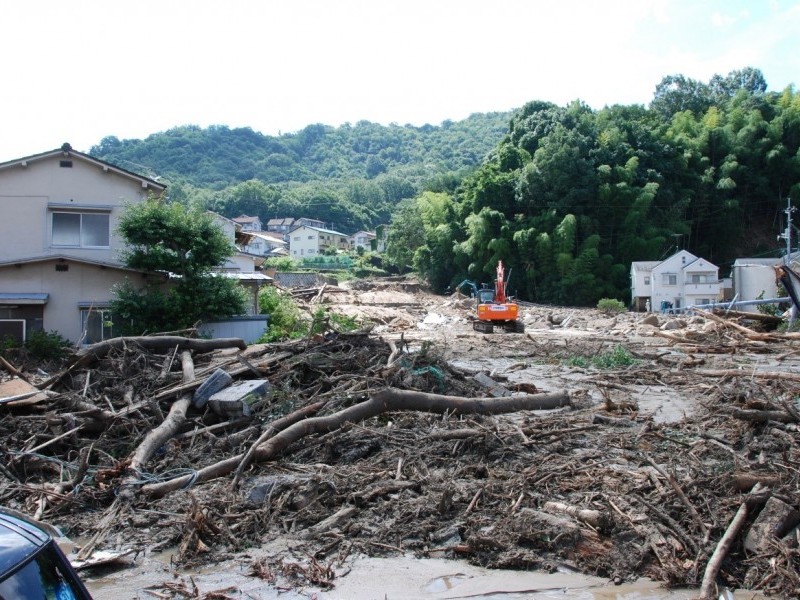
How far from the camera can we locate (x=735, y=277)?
4578 centimetres

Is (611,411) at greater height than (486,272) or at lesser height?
lesser

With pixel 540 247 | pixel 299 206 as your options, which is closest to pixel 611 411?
pixel 540 247

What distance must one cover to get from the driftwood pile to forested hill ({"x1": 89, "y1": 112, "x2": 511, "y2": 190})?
100093 millimetres

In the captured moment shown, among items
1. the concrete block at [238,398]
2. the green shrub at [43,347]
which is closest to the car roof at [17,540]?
the concrete block at [238,398]

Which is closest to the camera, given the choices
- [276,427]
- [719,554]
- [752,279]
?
[719,554]

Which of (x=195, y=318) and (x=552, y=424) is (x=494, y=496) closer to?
(x=552, y=424)

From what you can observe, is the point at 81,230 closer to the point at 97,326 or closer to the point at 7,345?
the point at 97,326

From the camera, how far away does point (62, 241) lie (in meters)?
20.0

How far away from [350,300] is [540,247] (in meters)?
15.7

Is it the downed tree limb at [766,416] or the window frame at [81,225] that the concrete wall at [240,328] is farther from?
the downed tree limb at [766,416]

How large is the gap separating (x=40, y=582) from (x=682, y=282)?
153ft

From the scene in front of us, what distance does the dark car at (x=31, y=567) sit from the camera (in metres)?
2.28

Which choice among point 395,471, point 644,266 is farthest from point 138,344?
point 644,266

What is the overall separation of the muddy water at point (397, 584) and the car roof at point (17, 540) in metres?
3.18
